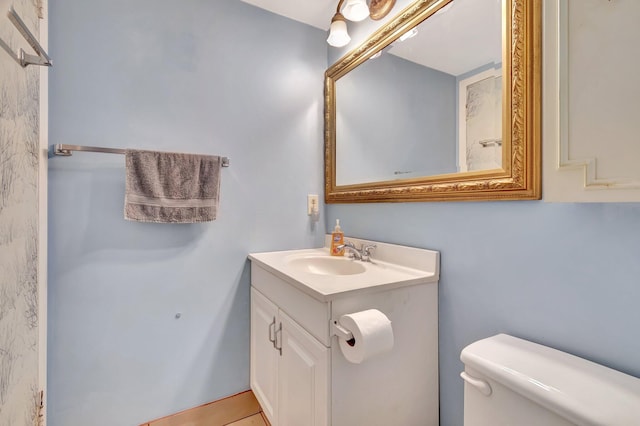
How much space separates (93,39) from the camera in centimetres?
123

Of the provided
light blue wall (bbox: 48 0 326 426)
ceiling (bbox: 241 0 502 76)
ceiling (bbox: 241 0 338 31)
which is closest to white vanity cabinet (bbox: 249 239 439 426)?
light blue wall (bbox: 48 0 326 426)

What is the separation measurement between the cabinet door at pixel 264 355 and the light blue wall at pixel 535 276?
0.73 m

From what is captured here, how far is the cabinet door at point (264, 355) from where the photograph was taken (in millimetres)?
1267

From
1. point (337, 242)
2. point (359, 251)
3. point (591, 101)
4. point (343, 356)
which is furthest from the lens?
point (337, 242)

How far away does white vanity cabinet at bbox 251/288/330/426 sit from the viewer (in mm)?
931

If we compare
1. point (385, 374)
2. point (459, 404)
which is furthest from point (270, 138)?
point (459, 404)

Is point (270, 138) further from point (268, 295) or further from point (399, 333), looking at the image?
point (399, 333)

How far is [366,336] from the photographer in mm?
796

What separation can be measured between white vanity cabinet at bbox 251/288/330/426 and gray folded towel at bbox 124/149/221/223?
0.55 m

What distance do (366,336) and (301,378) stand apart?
40 cm

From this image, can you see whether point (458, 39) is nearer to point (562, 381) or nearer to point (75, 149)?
point (562, 381)

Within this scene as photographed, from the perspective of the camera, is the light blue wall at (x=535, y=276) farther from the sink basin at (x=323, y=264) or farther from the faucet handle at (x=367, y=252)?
the sink basin at (x=323, y=264)

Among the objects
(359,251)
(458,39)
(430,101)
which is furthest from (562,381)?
(458,39)

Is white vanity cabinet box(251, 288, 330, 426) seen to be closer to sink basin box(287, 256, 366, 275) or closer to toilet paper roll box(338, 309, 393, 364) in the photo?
toilet paper roll box(338, 309, 393, 364)
